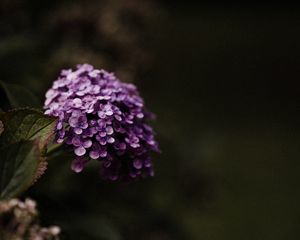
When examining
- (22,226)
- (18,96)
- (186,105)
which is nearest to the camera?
(22,226)

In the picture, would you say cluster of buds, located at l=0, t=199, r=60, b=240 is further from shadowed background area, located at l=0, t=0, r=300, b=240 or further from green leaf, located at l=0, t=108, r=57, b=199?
shadowed background area, located at l=0, t=0, r=300, b=240

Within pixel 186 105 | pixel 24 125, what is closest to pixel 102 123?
pixel 24 125

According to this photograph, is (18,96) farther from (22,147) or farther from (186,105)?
(186,105)

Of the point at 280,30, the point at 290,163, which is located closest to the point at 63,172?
the point at 290,163

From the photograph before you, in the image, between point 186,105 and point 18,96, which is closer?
A: point 18,96

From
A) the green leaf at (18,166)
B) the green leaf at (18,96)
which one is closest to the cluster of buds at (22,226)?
the green leaf at (18,166)

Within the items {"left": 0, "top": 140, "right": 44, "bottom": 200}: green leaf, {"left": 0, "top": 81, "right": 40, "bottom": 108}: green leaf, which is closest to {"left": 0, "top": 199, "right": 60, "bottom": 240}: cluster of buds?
{"left": 0, "top": 140, "right": 44, "bottom": 200}: green leaf

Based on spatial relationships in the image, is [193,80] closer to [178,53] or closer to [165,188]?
[178,53]
